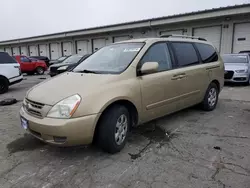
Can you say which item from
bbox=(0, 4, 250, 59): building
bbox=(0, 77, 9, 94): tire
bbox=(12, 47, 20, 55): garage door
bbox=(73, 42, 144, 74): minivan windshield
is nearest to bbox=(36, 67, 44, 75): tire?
bbox=(0, 4, 250, 59): building

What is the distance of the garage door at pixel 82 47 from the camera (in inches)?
972

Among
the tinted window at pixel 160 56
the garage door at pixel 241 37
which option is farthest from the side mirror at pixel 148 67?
the garage door at pixel 241 37

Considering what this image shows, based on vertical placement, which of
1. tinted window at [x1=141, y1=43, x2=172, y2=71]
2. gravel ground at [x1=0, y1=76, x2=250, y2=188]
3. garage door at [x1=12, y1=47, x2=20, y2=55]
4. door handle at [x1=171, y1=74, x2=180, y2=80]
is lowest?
gravel ground at [x1=0, y1=76, x2=250, y2=188]

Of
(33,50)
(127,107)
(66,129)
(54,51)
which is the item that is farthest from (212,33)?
(33,50)

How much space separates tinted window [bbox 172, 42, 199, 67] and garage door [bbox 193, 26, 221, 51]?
11.9 meters

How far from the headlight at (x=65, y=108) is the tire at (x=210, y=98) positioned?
11.1 ft

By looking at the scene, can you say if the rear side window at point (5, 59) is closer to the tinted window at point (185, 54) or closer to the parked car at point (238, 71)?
the tinted window at point (185, 54)

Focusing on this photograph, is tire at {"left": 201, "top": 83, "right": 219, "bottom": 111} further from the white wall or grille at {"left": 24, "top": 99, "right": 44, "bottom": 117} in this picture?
the white wall

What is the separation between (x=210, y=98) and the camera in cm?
520

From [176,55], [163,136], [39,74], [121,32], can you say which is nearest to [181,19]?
[121,32]

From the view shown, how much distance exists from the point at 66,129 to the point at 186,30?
1595cm

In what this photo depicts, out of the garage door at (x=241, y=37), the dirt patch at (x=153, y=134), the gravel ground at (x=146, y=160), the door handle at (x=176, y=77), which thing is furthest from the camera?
the garage door at (x=241, y=37)

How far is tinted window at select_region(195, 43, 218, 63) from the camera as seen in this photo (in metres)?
4.90

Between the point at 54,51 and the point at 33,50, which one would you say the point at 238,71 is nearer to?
the point at 54,51
